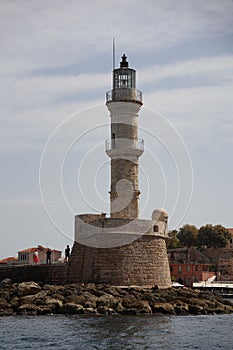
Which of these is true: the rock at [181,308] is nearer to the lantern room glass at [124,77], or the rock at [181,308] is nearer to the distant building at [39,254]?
the lantern room glass at [124,77]

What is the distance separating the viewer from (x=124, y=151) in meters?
27.9

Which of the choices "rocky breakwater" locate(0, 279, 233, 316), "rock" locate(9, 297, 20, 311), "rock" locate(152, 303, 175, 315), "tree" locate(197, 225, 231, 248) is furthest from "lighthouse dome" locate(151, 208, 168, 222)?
"tree" locate(197, 225, 231, 248)

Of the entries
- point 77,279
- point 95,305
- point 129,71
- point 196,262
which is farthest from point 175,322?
point 196,262

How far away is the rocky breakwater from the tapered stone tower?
103cm

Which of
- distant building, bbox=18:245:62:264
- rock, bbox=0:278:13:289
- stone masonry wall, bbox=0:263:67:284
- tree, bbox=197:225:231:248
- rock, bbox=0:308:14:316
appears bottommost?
rock, bbox=0:308:14:316

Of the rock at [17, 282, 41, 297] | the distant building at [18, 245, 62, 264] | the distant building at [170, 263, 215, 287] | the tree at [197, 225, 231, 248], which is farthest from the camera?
the tree at [197, 225, 231, 248]

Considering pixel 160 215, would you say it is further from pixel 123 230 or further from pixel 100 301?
pixel 100 301

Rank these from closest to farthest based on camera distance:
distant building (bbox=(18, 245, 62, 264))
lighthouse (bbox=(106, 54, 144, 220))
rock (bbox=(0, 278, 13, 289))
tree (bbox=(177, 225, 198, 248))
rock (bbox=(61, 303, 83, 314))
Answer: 1. rock (bbox=(61, 303, 83, 314))
2. rock (bbox=(0, 278, 13, 289))
3. lighthouse (bbox=(106, 54, 144, 220))
4. distant building (bbox=(18, 245, 62, 264))
5. tree (bbox=(177, 225, 198, 248))

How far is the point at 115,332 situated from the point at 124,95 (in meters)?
13.8

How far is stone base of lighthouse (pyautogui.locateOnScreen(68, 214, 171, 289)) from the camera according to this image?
24984mm

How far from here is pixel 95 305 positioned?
21703 mm

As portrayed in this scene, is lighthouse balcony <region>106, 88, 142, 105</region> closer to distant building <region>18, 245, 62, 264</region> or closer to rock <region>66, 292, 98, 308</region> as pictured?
rock <region>66, 292, 98, 308</region>

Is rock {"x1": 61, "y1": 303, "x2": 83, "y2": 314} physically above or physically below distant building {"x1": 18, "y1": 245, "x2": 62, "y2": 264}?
below

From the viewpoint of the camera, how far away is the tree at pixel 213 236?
56.1 m
